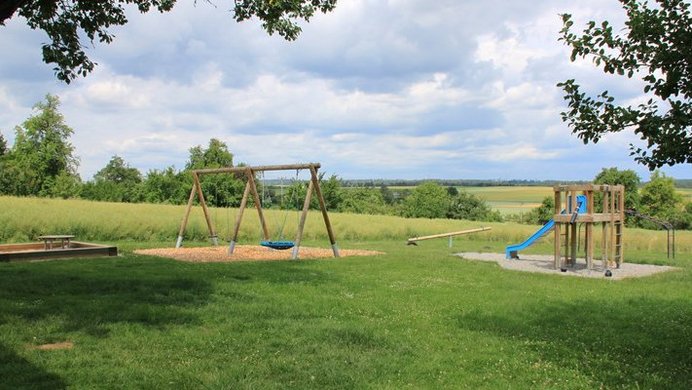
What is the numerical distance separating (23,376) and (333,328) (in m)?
3.29

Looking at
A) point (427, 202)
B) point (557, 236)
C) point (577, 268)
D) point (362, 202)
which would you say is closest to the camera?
point (557, 236)

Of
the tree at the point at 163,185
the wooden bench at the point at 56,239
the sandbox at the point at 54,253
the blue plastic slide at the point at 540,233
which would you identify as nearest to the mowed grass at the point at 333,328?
the sandbox at the point at 54,253

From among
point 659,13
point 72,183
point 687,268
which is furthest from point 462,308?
point 72,183

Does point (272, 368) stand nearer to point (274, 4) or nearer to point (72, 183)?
point (274, 4)

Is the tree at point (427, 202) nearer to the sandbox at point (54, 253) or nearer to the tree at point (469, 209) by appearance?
the tree at point (469, 209)

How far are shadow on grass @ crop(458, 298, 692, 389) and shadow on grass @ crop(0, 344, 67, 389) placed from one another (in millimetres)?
4358

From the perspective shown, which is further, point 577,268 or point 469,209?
point 469,209

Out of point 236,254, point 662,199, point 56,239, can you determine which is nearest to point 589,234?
point 236,254

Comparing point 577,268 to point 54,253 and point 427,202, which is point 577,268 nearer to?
point 54,253

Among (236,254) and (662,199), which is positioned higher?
(662,199)

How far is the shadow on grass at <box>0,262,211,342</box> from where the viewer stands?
24.0ft

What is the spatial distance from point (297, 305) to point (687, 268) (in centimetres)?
1173

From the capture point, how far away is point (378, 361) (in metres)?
5.90

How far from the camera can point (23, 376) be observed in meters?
5.11
